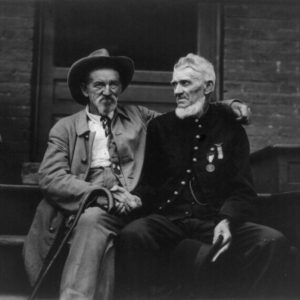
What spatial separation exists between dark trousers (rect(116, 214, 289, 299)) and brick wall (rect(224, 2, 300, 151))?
2282mm

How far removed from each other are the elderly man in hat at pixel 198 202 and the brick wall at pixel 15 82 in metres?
1.88

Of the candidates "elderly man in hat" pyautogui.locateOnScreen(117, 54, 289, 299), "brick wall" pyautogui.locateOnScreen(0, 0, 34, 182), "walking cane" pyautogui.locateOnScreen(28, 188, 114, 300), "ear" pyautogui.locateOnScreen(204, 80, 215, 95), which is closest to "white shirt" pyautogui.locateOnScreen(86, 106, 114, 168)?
"elderly man in hat" pyautogui.locateOnScreen(117, 54, 289, 299)

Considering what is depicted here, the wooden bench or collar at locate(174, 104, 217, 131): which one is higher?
collar at locate(174, 104, 217, 131)

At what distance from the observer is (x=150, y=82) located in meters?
5.91

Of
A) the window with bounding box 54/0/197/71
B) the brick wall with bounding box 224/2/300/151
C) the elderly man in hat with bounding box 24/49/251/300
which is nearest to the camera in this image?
the elderly man in hat with bounding box 24/49/251/300

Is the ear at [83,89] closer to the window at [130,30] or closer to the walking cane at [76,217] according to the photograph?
the walking cane at [76,217]

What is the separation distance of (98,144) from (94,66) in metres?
0.51

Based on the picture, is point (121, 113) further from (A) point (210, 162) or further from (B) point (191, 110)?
(A) point (210, 162)

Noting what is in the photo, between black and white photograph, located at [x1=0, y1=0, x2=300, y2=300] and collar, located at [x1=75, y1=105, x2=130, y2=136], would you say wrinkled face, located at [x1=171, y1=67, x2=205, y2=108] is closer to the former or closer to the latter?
black and white photograph, located at [x1=0, y1=0, x2=300, y2=300]

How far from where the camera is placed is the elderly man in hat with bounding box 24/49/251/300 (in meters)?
3.26

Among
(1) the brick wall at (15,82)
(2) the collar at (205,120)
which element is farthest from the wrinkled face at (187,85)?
(1) the brick wall at (15,82)

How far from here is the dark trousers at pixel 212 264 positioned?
11.0 ft

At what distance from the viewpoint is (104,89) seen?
3.91m

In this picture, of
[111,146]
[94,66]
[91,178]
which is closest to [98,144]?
[111,146]
